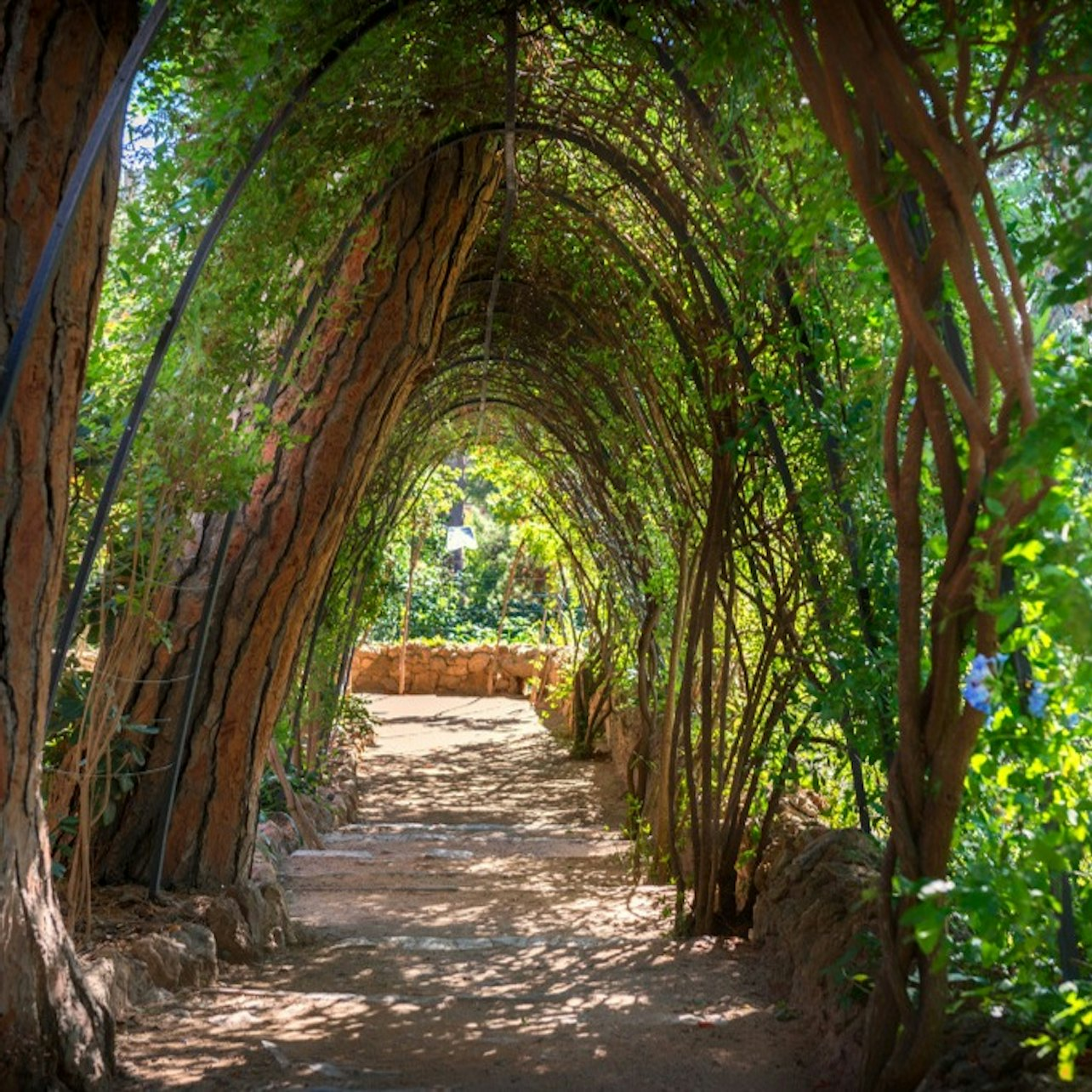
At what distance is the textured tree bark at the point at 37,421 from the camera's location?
2078 mm

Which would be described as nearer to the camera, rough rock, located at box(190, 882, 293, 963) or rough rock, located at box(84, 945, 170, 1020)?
rough rock, located at box(84, 945, 170, 1020)

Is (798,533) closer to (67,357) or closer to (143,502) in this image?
(143,502)

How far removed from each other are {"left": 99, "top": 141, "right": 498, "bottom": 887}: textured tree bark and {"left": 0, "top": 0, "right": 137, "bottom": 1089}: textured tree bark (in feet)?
5.74

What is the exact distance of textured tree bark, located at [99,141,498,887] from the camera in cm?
401

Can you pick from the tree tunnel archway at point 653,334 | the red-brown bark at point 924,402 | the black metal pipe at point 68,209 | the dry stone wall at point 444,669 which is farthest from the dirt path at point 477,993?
the dry stone wall at point 444,669

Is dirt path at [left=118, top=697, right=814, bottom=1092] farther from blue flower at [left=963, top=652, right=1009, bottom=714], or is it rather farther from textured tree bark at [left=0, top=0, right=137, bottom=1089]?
blue flower at [left=963, top=652, right=1009, bottom=714]

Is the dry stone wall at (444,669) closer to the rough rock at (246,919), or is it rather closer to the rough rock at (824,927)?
the rough rock at (246,919)

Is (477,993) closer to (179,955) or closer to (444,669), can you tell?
(179,955)

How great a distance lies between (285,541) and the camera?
164 inches

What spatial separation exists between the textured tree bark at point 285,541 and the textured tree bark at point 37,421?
1.75 metres

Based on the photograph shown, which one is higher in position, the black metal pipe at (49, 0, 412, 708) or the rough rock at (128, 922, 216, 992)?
the black metal pipe at (49, 0, 412, 708)

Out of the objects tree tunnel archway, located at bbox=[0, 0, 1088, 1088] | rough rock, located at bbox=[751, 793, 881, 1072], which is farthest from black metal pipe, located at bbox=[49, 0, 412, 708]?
rough rock, located at bbox=[751, 793, 881, 1072]

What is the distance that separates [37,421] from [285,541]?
6.71ft

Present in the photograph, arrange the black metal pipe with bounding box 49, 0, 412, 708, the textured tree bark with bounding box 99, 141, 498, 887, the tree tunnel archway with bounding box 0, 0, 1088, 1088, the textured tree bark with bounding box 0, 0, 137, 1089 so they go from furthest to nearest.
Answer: the textured tree bark with bounding box 99, 141, 498, 887, the black metal pipe with bounding box 49, 0, 412, 708, the textured tree bark with bounding box 0, 0, 137, 1089, the tree tunnel archway with bounding box 0, 0, 1088, 1088
